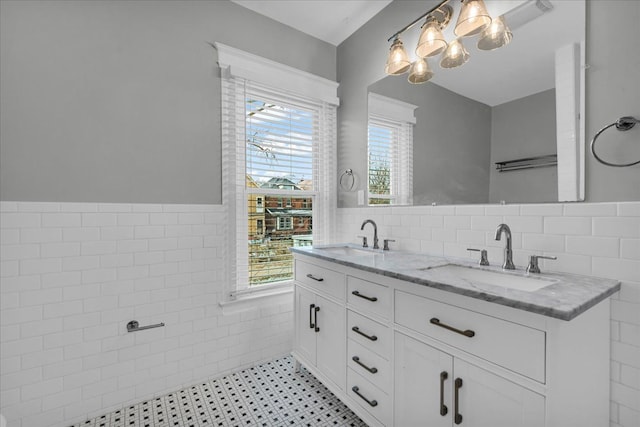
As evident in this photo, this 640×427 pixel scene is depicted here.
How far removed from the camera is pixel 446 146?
1.93 m

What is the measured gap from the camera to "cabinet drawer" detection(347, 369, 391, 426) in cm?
146

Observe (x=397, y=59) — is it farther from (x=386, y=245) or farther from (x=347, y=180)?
(x=386, y=245)

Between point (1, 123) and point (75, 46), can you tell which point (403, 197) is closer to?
point (75, 46)

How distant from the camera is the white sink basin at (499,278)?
1283 mm

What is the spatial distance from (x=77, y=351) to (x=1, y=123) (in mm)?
1331

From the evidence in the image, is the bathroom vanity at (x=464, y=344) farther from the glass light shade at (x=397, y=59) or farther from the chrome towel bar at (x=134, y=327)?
the glass light shade at (x=397, y=59)

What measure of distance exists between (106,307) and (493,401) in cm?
209

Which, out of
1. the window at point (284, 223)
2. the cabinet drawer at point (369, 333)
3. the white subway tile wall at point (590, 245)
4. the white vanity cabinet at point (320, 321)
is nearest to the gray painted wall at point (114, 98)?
the window at point (284, 223)

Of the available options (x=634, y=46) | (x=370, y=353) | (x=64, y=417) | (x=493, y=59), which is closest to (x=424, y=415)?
(x=370, y=353)

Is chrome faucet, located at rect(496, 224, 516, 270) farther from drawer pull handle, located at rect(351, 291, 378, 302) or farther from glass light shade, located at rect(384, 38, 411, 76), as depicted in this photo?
glass light shade, located at rect(384, 38, 411, 76)

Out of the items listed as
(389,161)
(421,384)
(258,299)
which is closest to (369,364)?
(421,384)

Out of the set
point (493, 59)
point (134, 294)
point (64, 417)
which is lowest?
point (64, 417)

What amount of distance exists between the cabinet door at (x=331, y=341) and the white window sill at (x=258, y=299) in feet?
1.97

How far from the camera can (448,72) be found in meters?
1.90
